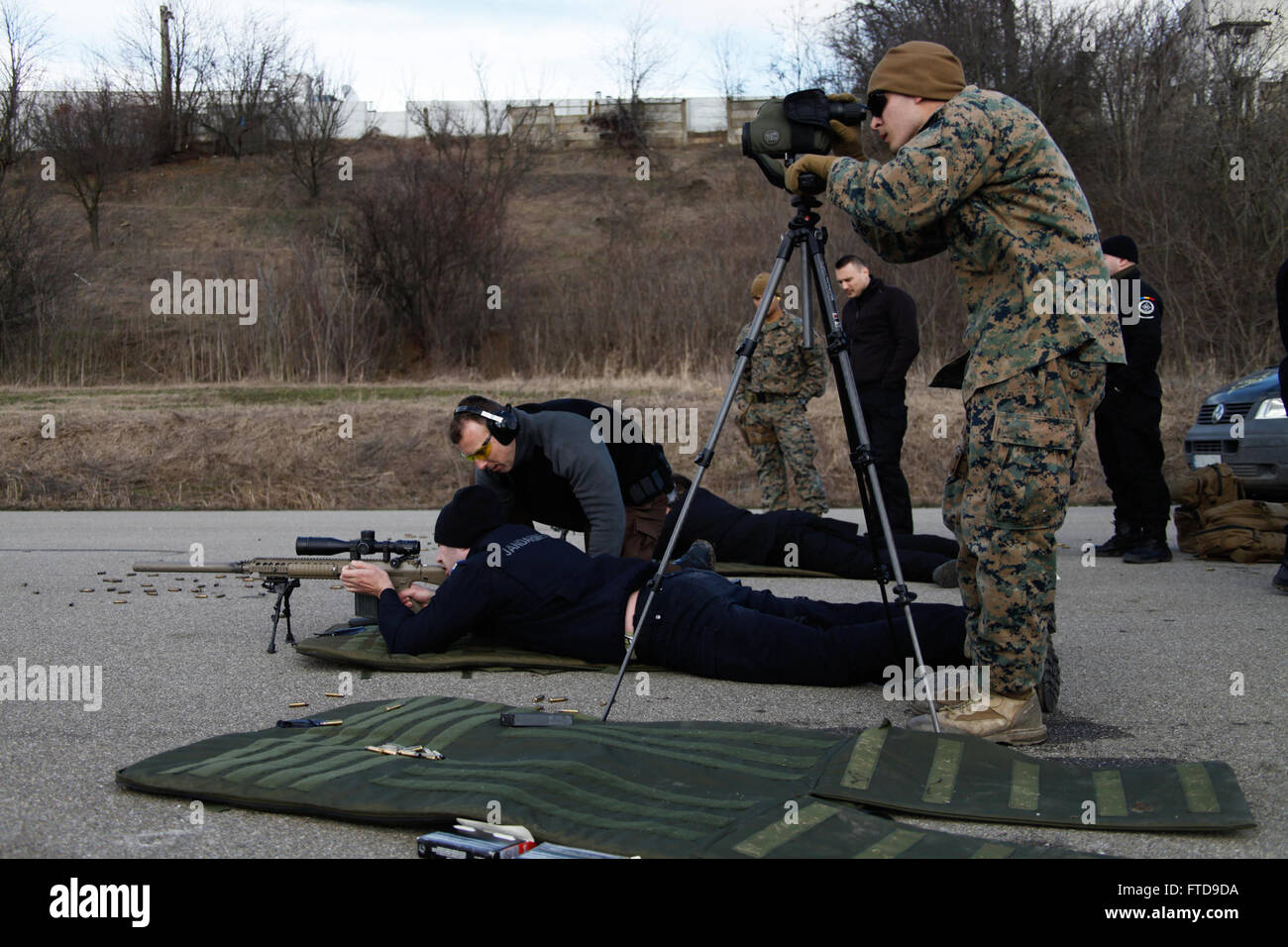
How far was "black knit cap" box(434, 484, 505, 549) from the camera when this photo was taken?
216 inches

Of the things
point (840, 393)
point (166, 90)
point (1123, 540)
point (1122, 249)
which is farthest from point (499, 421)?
point (166, 90)

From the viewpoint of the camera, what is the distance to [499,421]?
618 centimetres

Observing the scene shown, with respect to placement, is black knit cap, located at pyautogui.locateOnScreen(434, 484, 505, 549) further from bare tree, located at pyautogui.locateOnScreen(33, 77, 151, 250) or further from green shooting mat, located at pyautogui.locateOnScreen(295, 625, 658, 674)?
bare tree, located at pyautogui.locateOnScreen(33, 77, 151, 250)

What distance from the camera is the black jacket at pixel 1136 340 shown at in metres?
8.70

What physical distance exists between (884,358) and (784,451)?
3.51ft

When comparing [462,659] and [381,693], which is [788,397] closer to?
[462,659]

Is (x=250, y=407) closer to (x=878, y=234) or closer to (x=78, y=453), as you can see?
(x=78, y=453)

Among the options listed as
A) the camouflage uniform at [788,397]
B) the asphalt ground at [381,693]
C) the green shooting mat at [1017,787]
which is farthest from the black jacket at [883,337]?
the green shooting mat at [1017,787]

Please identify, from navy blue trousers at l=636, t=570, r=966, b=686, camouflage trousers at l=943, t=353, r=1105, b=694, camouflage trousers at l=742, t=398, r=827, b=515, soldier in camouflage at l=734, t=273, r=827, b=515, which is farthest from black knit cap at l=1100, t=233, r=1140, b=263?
camouflage trousers at l=943, t=353, r=1105, b=694

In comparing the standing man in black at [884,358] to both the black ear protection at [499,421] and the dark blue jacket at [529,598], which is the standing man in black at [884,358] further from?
the dark blue jacket at [529,598]

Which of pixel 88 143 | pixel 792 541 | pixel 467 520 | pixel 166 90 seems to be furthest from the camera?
pixel 166 90

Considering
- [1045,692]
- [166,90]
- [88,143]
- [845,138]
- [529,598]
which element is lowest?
[1045,692]

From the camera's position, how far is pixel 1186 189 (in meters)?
24.6

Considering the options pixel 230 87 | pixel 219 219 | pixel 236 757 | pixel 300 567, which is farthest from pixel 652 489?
pixel 230 87
